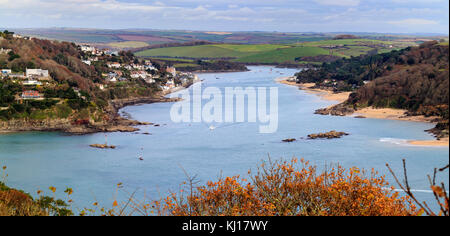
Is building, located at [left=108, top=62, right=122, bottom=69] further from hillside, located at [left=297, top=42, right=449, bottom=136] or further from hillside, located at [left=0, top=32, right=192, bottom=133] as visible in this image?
hillside, located at [left=297, top=42, right=449, bottom=136]

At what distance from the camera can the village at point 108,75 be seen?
2388 centimetres

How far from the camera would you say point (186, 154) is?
1564 cm

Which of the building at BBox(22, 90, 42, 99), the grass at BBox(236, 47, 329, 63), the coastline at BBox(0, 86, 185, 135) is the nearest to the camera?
the coastline at BBox(0, 86, 185, 135)

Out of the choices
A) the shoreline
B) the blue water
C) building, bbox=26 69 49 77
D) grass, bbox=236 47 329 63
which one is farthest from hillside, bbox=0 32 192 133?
grass, bbox=236 47 329 63

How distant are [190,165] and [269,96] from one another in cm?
1855

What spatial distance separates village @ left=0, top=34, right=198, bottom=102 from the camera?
78.4ft

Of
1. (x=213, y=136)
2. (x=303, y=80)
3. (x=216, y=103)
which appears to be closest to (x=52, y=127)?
(x=213, y=136)

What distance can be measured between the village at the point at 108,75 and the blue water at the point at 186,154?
4.94 m

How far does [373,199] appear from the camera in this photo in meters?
4.21

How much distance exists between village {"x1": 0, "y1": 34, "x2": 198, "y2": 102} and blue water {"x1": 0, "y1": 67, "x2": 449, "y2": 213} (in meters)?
4.94

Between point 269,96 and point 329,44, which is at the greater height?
point 329,44

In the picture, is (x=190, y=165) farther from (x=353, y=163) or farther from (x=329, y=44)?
(x=329, y=44)
